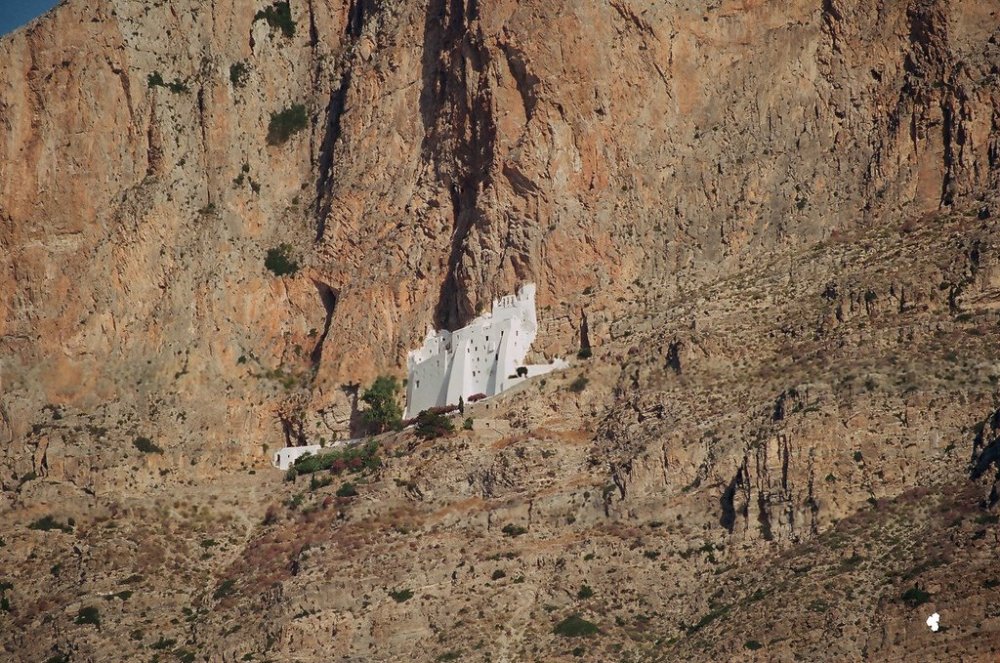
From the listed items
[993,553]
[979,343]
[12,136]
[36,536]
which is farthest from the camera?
[12,136]

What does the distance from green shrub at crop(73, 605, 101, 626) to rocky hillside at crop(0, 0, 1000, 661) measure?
247 mm

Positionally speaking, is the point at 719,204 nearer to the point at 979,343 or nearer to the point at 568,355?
the point at 568,355

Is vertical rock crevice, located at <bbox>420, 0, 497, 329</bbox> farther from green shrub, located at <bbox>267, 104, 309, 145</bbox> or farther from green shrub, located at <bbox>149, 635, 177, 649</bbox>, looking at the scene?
green shrub, located at <bbox>149, 635, 177, 649</bbox>

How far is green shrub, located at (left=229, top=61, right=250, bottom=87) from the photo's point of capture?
8931 cm

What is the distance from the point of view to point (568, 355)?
7612cm

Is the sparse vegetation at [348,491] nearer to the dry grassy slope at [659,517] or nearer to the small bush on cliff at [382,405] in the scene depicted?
the dry grassy slope at [659,517]

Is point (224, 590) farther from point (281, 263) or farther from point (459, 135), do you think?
point (459, 135)

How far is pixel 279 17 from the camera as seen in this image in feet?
301

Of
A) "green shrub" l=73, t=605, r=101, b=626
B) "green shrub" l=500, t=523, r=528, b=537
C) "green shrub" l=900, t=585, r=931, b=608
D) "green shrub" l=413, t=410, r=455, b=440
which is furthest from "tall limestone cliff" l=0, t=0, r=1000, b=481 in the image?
"green shrub" l=900, t=585, r=931, b=608

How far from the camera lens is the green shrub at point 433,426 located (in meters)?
74.4

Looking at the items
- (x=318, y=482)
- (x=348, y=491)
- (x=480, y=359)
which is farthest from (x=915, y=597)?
(x=318, y=482)

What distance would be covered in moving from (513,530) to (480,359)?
941 cm

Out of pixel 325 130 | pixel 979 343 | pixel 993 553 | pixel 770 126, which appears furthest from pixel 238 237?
pixel 993 553

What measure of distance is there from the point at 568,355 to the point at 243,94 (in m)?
20.7
